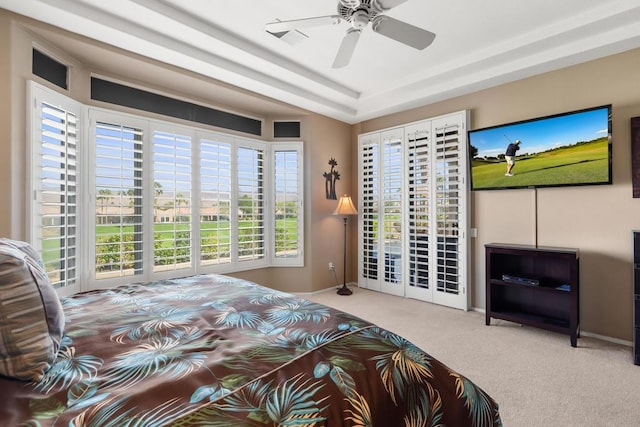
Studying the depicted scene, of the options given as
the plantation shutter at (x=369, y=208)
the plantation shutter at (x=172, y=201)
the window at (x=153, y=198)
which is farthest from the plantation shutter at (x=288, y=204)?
→ the plantation shutter at (x=172, y=201)

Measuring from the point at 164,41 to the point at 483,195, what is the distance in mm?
3782

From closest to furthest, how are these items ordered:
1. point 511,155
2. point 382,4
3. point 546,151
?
point 382,4, point 546,151, point 511,155

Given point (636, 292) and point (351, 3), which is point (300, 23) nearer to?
point (351, 3)

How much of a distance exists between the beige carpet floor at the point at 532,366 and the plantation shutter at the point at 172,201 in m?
2.28

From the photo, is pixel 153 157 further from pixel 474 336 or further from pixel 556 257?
pixel 556 257

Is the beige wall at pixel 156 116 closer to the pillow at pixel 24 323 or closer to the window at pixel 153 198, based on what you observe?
the window at pixel 153 198

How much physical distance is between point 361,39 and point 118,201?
296 cm

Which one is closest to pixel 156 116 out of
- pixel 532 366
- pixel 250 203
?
pixel 250 203

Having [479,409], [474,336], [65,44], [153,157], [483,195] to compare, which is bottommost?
[474,336]

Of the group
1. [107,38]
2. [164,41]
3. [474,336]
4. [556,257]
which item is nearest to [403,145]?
[556,257]

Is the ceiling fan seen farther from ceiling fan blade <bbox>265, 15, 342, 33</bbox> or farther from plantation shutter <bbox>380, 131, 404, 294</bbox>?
plantation shutter <bbox>380, 131, 404, 294</bbox>

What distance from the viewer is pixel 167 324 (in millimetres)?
1344

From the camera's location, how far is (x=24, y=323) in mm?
955

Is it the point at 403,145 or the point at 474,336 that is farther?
the point at 403,145
